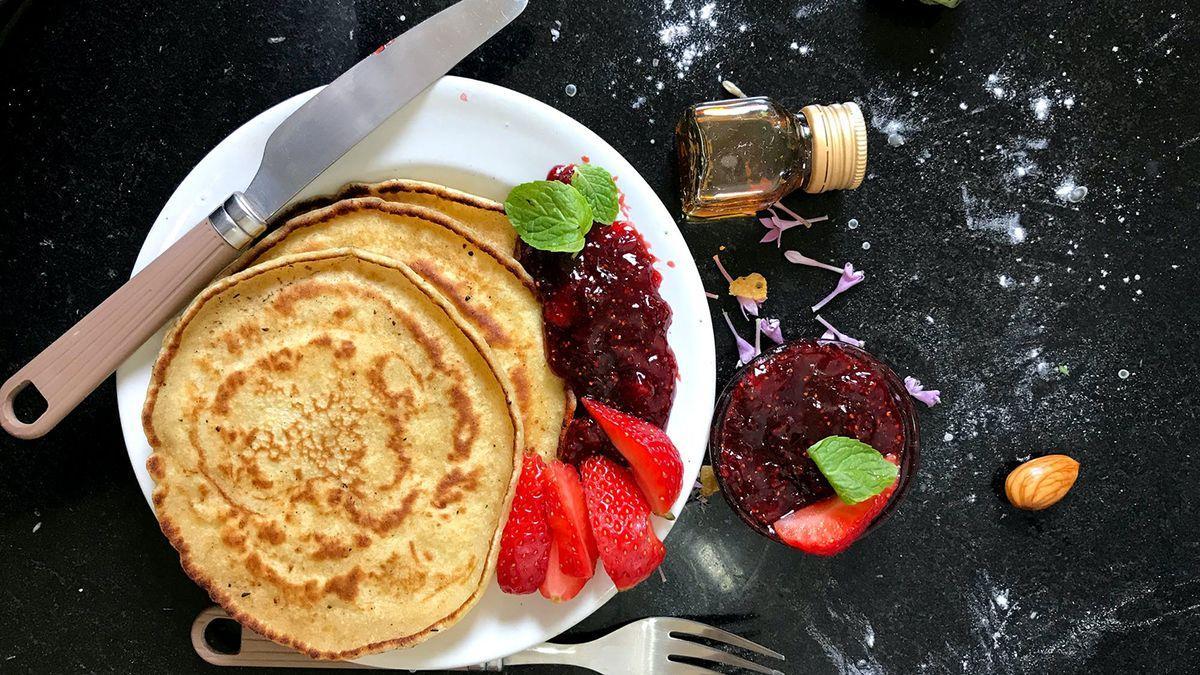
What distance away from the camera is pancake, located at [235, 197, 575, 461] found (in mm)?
1772

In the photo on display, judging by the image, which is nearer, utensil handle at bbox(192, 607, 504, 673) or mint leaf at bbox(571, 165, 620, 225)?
mint leaf at bbox(571, 165, 620, 225)

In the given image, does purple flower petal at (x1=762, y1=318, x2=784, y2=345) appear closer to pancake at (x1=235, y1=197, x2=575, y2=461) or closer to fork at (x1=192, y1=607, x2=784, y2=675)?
pancake at (x1=235, y1=197, x2=575, y2=461)

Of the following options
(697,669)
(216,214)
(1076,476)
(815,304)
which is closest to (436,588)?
(697,669)

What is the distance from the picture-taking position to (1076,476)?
221 cm

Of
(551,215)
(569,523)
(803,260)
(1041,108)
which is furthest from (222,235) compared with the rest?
(1041,108)

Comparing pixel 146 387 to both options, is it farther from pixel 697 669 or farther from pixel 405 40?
pixel 697 669

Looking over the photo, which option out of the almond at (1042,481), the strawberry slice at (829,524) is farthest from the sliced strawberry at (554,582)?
the almond at (1042,481)

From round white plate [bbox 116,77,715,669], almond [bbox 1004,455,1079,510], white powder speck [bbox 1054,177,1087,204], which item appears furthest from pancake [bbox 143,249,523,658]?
white powder speck [bbox 1054,177,1087,204]

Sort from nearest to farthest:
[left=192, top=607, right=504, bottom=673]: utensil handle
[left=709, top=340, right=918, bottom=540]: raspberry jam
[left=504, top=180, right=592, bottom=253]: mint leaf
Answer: [left=504, top=180, right=592, bottom=253]: mint leaf
[left=709, top=340, right=918, bottom=540]: raspberry jam
[left=192, top=607, right=504, bottom=673]: utensil handle

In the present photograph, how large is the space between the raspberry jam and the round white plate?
0.09 m

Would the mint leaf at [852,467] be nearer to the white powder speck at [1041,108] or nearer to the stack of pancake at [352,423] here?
the stack of pancake at [352,423]

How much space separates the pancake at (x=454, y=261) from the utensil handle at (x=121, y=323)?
8 cm

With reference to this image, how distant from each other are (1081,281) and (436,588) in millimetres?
1733

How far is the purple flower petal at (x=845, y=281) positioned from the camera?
2129mm
